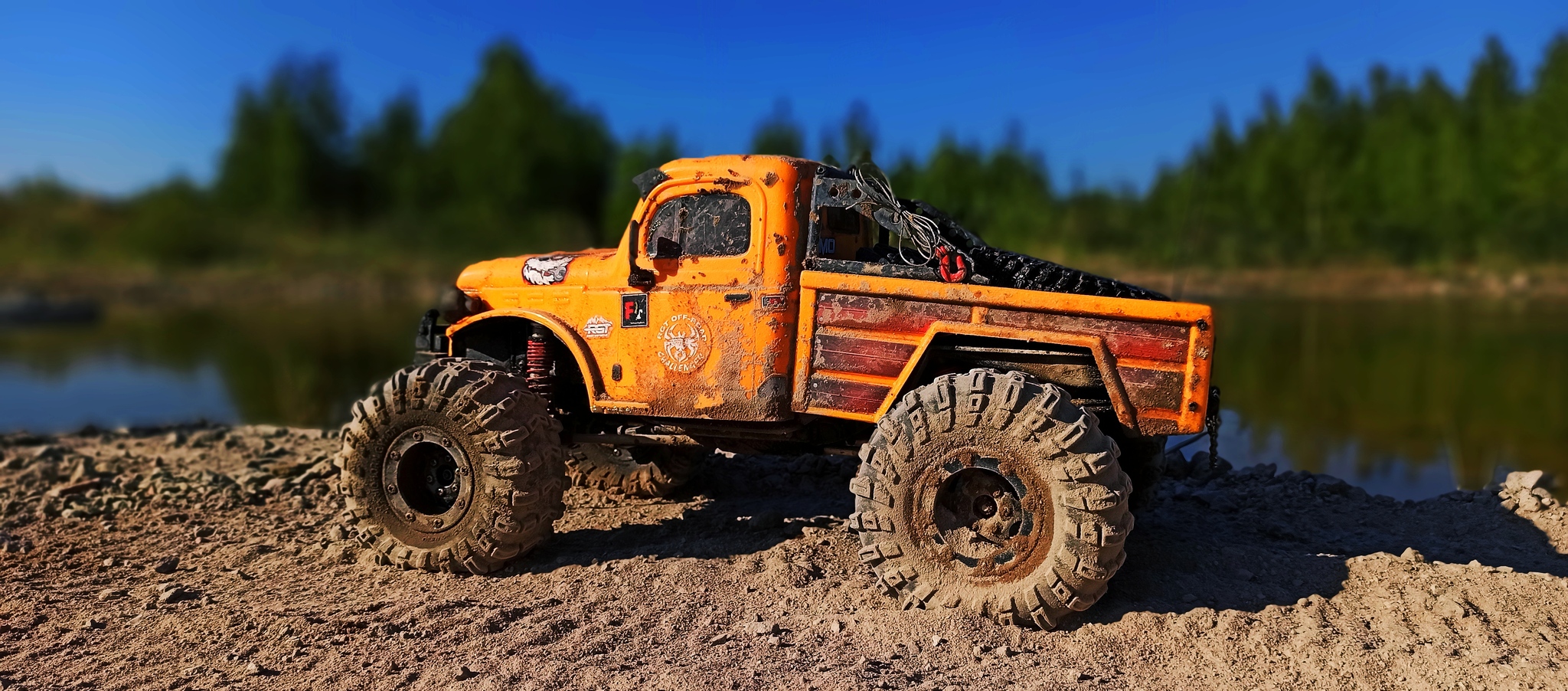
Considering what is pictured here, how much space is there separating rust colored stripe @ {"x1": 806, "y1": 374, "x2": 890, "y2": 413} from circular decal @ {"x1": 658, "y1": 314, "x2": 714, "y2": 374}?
644 millimetres

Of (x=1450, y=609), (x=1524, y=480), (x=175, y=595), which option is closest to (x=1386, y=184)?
(x=1524, y=480)

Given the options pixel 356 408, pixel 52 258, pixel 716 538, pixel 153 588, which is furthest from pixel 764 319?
pixel 52 258

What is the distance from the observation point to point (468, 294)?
21.5ft

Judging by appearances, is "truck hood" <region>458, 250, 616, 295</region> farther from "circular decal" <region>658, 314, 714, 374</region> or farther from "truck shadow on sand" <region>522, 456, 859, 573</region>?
"truck shadow on sand" <region>522, 456, 859, 573</region>

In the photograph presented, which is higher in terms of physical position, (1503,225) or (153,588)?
(1503,225)

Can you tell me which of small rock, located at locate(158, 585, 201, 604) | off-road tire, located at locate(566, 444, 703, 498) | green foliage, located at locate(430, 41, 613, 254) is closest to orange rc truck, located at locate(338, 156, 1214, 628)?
off-road tire, located at locate(566, 444, 703, 498)

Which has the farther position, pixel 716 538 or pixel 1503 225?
pixel 1503 225

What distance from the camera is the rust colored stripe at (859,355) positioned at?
555cm

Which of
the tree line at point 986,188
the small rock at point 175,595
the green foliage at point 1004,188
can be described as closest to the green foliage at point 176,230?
the tree line at point 986,188

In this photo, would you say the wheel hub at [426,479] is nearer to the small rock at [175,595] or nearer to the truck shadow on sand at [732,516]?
the truck shadow on sand at [732,516]

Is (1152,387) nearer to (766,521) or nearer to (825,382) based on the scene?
(825,382)

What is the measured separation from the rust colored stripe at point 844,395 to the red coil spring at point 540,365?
172 centimetres

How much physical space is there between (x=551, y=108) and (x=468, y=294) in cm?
3269

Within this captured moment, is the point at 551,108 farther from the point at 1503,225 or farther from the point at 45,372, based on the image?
the point at 1503,225
